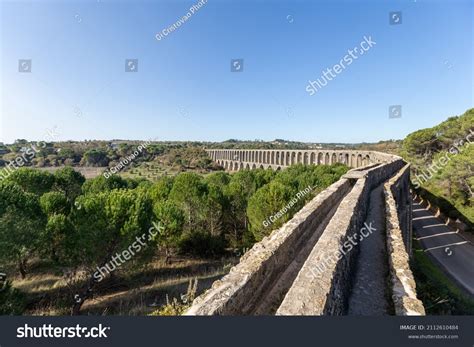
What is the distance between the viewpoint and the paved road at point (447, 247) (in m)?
16.3

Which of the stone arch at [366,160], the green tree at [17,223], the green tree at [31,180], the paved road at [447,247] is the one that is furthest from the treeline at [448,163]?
the green tree at [31,180]

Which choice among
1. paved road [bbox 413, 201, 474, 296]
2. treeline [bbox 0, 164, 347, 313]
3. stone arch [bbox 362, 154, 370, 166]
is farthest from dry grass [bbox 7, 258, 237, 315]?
stone arch [bbox 362, 154, 370, 166]

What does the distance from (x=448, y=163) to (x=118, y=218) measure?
90.3 feet

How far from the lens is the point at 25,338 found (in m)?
4.00

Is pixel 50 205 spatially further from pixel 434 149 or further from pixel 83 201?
pixel 434 149

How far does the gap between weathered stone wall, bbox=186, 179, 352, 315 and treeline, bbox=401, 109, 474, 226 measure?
22.3 meters

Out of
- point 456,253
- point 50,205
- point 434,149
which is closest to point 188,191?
point 50,205

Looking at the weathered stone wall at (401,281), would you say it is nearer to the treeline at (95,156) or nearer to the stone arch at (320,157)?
the treeline at (95,156)

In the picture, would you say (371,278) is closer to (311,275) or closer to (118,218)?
(311,275)

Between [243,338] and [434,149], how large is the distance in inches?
1673

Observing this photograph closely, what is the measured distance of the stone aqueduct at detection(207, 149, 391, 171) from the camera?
46134 mm

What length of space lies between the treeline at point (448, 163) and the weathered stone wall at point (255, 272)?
879 inches

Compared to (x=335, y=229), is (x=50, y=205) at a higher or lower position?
lower

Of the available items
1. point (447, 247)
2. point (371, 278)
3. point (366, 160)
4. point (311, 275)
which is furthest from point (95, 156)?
point (311, 275)
